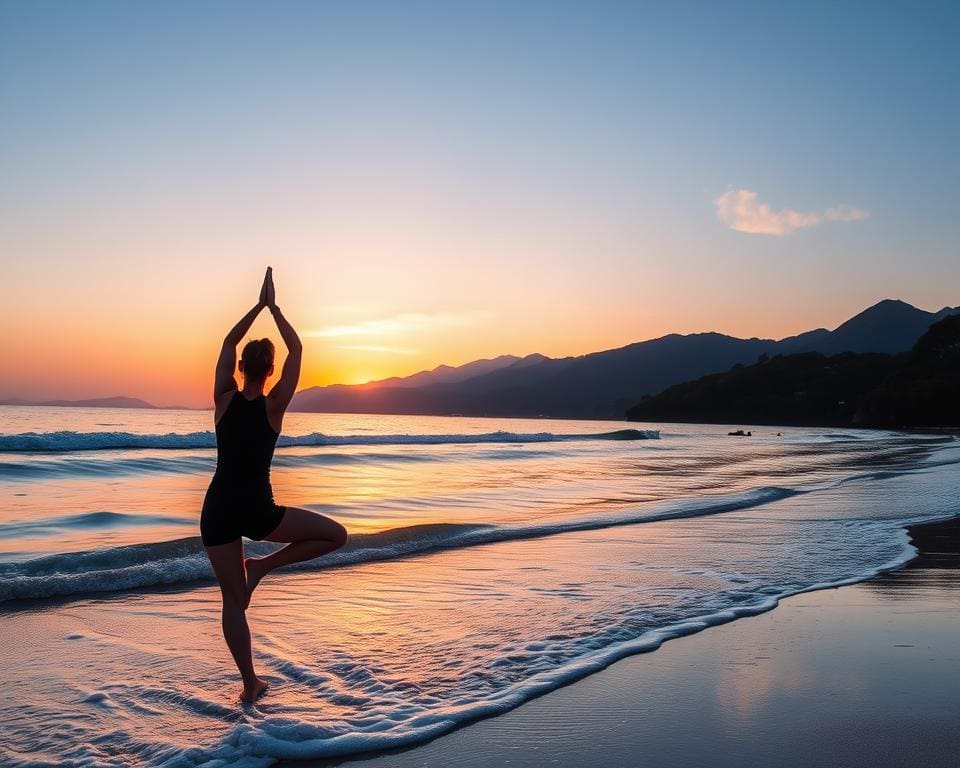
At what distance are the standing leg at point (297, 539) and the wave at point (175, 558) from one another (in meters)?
3.40

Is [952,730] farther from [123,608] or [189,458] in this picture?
[189,458]

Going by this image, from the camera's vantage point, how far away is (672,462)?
103 ft

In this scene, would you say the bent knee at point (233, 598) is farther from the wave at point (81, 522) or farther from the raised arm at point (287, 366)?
the wave at point (81, 522)

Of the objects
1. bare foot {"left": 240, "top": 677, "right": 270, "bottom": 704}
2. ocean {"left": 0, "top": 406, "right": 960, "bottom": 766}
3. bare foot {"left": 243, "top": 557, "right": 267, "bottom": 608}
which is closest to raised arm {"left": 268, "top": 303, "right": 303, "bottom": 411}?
bare foot {"left": 243, "top": 557, "right": 267, "bottom": 608}

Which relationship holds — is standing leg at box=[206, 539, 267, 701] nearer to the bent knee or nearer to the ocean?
the bent knee

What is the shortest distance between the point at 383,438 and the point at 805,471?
2847cm

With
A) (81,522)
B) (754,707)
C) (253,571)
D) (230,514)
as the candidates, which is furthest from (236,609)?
(81,522)

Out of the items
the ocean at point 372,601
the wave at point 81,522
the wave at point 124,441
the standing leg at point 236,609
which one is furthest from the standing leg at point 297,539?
the wave at point 124,441

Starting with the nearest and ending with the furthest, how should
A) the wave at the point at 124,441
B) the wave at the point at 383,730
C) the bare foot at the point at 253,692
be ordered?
1. the wave at the point at 383,730
2. the bare foot at the point at 253,692
3. the wave at the point at 124,441

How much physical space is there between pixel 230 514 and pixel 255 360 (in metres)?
0.90

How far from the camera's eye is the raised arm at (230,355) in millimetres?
4719

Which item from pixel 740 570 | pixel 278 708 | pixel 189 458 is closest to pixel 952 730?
pixel 278 708

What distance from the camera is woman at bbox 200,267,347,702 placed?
4633 mm

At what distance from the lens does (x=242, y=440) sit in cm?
462
